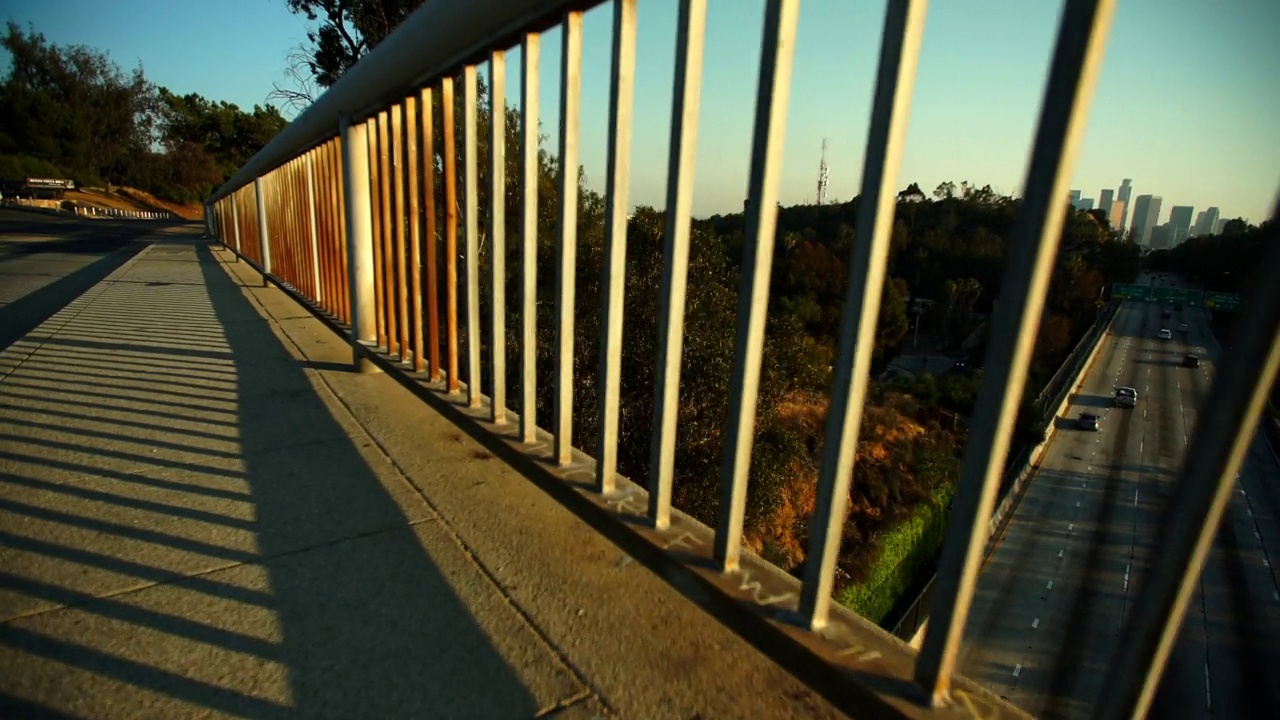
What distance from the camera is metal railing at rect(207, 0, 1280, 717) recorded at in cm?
71

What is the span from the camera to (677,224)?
4.20ft

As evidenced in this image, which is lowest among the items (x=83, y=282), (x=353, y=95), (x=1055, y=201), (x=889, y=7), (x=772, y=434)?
(x=772, y=434)

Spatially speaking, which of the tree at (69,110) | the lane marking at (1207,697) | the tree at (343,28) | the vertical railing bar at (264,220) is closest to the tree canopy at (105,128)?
→ the tree at (69,110)

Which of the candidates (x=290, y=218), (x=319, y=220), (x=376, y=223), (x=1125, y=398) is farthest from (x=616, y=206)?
(x=1125, y=398)

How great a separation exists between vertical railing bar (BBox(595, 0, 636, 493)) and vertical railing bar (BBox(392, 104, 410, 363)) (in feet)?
5.53

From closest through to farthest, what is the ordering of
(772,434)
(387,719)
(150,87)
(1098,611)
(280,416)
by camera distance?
(387,719)
(280,416)
(772,434)
(1098,611)
(150,87)

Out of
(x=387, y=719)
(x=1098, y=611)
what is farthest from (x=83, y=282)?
(x=1098, y=611)

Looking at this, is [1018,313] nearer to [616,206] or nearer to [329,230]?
[616,206]

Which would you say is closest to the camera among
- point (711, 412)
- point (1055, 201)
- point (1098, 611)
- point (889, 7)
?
point (1055, 201)

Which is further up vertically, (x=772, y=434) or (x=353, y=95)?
(x=353, y=95)

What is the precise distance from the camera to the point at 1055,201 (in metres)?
0.76

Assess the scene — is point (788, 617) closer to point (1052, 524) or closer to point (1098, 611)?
point (1098, 611)

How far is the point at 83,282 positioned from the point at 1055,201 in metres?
9.79

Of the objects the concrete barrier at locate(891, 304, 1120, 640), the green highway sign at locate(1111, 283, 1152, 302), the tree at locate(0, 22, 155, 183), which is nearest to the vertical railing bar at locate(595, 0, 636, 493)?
the green highway sign at locate(1111, 283, 1152, 302)
